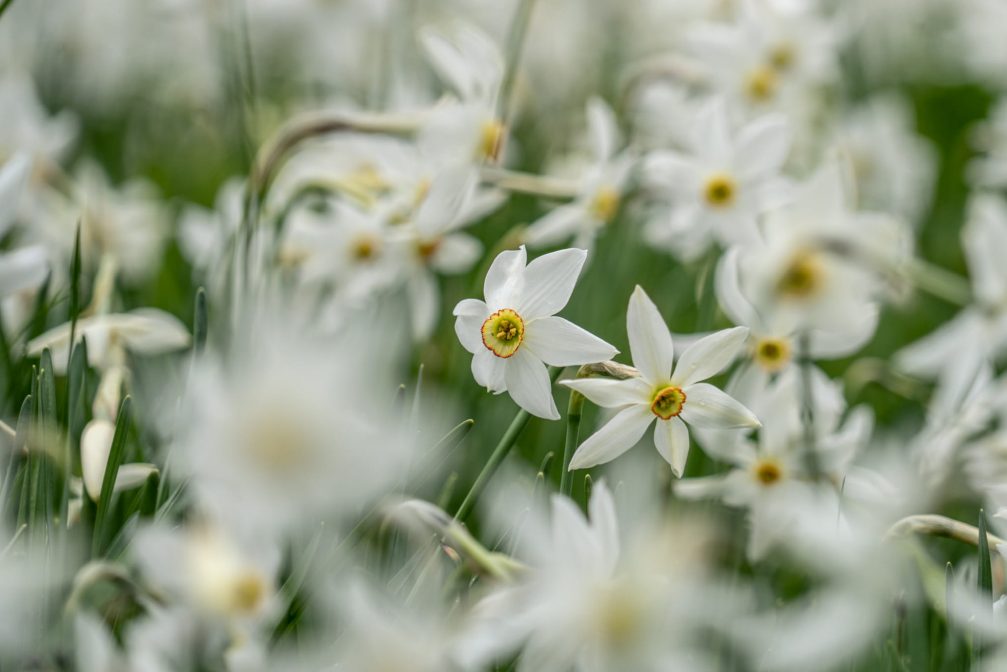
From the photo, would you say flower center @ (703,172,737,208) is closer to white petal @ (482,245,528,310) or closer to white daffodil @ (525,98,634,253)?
white daffodil @ (525,98,634,253)

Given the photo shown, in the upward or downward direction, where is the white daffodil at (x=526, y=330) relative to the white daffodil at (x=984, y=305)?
upward

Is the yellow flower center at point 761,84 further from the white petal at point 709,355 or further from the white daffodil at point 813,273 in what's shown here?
the white petal at point 709,355

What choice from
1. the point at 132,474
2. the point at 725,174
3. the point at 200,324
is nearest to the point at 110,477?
the point at 132,474

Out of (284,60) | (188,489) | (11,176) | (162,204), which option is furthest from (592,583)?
A: (284,60)

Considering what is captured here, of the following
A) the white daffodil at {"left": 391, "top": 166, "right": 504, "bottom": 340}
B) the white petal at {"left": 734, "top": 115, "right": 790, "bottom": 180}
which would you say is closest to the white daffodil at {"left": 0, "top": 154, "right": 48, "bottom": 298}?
the white daffodil at {"left": 391, "top": 166, "right": 504, "bottom": 340}

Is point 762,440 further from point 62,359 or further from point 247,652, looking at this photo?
point 62,359

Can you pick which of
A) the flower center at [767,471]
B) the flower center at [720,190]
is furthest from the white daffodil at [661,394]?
the flower center at [720,190]
